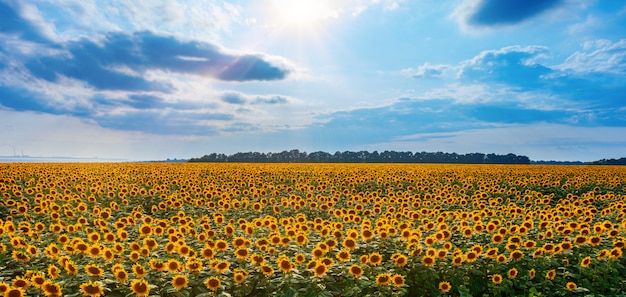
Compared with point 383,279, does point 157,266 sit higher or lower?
higher

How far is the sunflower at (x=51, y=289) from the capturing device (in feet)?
17.5

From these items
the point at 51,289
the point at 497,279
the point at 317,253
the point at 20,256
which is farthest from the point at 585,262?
the point at 20,256

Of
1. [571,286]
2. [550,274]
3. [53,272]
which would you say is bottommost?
[571,286]

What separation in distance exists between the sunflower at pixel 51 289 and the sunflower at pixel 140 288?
0.93m

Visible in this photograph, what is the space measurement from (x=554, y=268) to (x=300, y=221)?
5090mm

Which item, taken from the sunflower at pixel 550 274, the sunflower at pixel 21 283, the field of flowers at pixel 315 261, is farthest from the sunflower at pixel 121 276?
the sunflower at pixel 550 274

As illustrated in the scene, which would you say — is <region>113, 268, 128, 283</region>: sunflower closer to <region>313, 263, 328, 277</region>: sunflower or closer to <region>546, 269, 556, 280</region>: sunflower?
<region>313, 263, 328, 277</region>: sunflower

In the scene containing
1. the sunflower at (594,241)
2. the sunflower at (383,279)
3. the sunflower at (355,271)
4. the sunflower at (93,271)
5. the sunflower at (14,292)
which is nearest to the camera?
the sunflower at (14,292)

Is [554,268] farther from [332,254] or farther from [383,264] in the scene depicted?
[332,254]

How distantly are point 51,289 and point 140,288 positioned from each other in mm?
1149

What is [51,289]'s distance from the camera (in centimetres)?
535

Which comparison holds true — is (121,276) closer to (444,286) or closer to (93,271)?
(93,271)

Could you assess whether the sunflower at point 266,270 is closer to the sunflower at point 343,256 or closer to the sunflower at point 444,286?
the sunflower at point 343,256

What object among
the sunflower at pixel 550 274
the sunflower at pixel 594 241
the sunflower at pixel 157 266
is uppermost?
the sunflower at pixel 157 266
